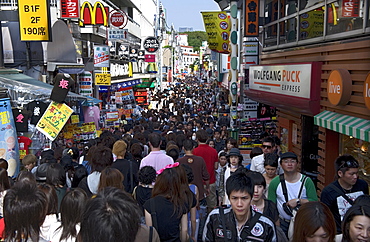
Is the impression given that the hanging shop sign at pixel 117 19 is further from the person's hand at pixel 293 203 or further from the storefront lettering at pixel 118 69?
the person's hand at pixel 293 203

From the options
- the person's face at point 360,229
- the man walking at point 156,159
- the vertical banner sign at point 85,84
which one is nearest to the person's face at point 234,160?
the man walking at point 156,159

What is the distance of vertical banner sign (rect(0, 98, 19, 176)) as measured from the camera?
1140 centimetres

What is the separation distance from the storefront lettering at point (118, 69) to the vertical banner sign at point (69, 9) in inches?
458

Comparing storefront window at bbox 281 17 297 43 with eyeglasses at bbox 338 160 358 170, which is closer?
eyeglasses at bbox 338 160 358 170

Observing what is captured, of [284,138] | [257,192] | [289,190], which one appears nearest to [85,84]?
[284,138]

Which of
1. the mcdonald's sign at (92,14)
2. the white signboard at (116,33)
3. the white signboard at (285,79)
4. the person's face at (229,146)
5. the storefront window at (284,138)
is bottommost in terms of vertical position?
the storefront window at (284,138)

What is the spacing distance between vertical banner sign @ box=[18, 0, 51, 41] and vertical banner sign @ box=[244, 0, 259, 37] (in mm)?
7456

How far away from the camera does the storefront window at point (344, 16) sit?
8.98 m

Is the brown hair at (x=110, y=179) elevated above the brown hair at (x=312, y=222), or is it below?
below

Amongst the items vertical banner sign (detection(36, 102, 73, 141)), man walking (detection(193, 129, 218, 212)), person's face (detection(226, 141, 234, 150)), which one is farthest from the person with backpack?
vertical banner sign (detection(36, 102, 73, 141))

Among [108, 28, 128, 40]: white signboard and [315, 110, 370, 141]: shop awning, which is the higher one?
[108, 28, 128, 40]: white signboard

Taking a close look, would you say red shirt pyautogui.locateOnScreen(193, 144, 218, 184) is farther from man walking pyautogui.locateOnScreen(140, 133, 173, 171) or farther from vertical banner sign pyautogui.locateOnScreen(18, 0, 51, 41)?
vertical banner sign pyautogui.locateOnScreen(18, 0, 51, 41)

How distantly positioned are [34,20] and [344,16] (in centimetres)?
1015

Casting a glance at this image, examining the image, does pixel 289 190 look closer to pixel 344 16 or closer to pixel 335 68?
pixel 335 68
